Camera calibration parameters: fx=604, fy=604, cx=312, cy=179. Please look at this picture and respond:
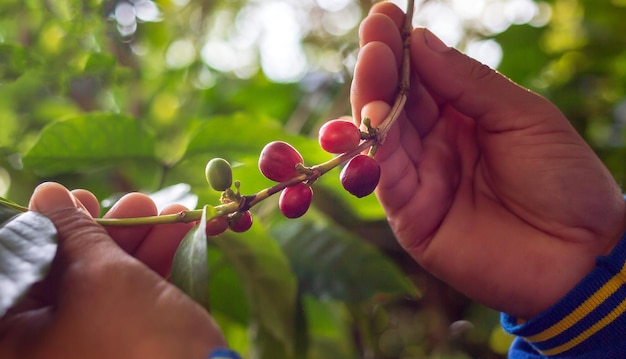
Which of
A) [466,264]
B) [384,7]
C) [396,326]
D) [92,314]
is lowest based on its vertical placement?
[396,326]

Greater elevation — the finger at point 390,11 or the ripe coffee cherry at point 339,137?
the finger at point 390,11

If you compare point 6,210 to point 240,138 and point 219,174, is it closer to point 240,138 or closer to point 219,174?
point 219,174

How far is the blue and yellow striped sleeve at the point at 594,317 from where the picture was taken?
611mm

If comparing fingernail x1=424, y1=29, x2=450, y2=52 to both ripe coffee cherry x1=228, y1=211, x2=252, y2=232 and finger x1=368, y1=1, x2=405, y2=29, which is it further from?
ripe coffee cherry x1=228, y1=211, x2=252, y2=232

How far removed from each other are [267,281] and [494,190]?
28 cm

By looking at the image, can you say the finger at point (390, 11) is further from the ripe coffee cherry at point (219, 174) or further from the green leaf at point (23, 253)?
the green leaf at point (23, 253)

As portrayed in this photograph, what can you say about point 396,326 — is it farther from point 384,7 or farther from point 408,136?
point 384,7

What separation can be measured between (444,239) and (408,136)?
0.40 feet

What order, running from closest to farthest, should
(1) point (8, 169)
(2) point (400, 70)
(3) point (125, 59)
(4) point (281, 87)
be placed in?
(2) point (400, 70), (1) point (8, 169), (3) point (125, 59), (4) point (281, 87)

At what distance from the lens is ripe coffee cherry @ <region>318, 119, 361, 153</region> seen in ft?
1.52


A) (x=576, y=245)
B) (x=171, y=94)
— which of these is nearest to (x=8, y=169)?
(x=171, y=94)

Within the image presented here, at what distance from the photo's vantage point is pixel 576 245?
2.14 feet

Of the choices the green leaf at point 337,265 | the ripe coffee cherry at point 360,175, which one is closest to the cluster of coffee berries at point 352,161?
the ripe coffee cherry at point 360,175

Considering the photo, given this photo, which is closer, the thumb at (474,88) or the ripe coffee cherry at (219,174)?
the ripe coffee cherry at (219,174)
